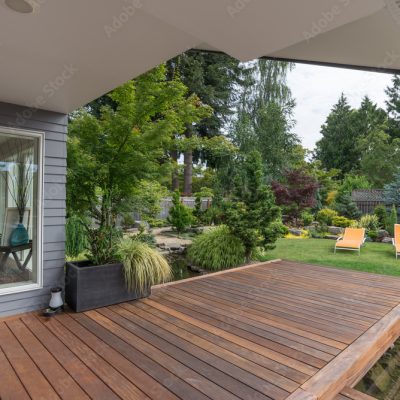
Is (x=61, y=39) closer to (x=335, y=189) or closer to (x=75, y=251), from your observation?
(x=75, y=251)

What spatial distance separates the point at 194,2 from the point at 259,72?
1428cm

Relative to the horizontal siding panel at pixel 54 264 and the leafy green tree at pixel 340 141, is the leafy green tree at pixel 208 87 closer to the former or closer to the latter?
the horizontal siding panel at pixel 54 264

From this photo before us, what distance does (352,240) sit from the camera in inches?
316

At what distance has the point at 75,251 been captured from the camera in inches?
217

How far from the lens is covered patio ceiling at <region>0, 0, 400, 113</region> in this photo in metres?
1.41

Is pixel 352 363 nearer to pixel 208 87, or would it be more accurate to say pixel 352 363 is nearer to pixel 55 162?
pixel 55 162

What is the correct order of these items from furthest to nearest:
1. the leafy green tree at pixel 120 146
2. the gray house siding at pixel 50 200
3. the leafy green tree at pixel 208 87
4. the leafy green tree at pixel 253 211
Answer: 1. the leafy green tree at pixel 208 87
2. the leafy green tree at pixel 253 211
3. the leafy green tree at pixel 120 146
4. the gray house siding at pixel 50 200

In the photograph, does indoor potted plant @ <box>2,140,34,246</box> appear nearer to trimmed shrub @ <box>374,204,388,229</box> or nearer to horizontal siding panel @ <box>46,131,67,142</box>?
horizontal siding panel @ <box>46,131,67,142</box>

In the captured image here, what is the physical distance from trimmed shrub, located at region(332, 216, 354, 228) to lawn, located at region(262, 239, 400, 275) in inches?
78.9

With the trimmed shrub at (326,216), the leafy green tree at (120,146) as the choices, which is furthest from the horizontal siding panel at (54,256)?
the trimmed shrub at (326,216)

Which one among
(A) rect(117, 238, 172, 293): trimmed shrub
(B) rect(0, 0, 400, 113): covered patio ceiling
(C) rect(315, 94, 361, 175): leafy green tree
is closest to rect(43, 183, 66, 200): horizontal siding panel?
(A) rect(117, 238, 172, 293): trimmed shrub

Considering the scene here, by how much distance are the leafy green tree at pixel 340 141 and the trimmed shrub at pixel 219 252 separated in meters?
21.1

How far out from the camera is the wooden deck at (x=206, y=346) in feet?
6.95

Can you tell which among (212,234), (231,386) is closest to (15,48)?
(231,386)
